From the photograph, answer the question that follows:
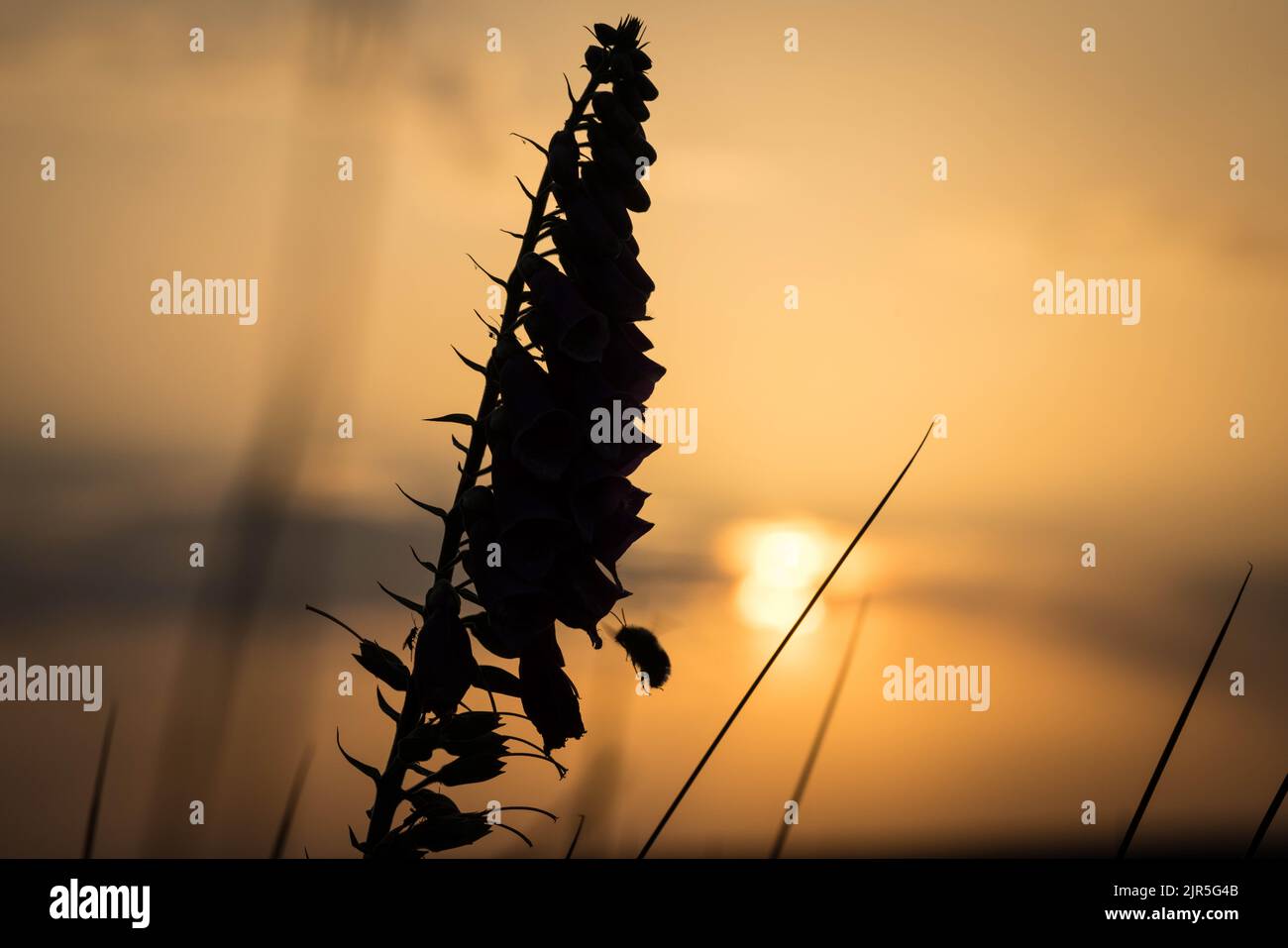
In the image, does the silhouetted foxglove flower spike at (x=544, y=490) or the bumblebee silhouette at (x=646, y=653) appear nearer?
the silhouetted foxglove flower spike at (x=544, y=490)

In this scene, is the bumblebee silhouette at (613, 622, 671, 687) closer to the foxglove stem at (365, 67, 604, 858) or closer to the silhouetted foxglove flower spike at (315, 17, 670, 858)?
the silhouetted foxglove flower spike at (315, 17, 670, 858)

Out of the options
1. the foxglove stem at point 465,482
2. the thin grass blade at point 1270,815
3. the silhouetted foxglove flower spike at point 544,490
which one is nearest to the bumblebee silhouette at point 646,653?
the silhouetted foxglove flower spike at point 544,490

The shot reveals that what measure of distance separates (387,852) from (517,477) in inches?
21.1

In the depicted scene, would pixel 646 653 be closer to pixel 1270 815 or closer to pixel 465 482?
pixel 465 482

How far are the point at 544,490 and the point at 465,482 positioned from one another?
4.5 inches

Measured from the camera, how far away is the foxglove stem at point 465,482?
142 cm

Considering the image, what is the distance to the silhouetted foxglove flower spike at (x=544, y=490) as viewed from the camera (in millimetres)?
1439

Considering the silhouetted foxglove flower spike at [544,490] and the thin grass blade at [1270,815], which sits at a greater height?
the silhouetted foxglove flower spike at [544,490]

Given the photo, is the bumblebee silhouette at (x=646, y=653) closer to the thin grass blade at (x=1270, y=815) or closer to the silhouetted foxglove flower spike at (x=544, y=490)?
the silhouetted foxglove flower spike at (x=544, y=490)

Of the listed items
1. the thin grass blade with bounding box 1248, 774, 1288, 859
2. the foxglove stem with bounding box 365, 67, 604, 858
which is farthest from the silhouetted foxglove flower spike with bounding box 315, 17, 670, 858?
the thin grass blade with bounding box 1248, 774, 1288, 859

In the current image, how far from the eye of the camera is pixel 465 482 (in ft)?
4.85
